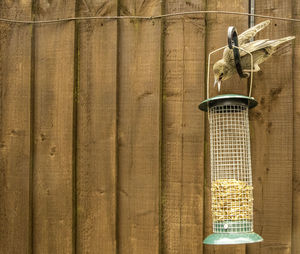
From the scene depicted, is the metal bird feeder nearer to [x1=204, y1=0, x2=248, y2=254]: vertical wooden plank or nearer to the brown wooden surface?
[x1=204, y1=0, x2=248, y2=254]: vertical wooden plank

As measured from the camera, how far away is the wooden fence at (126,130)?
1988 millimetres

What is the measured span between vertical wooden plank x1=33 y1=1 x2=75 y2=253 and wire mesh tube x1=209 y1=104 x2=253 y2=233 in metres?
0.84

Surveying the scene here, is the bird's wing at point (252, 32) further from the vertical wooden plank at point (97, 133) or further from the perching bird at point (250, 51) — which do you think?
the vertical wooden plank at point (97, 133)

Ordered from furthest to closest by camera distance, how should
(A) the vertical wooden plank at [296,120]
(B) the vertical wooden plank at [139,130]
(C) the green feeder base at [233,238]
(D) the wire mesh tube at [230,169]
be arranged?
(B) the vertical wooden plank at [139,130], (A) the vertical wooden plank at [296,120], (D) the wire mesh tube at [230,169], (C) the green feeder base at [233,238]

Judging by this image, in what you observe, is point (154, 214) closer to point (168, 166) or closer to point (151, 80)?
point (168, 166)

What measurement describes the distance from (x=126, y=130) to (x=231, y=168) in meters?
0.63

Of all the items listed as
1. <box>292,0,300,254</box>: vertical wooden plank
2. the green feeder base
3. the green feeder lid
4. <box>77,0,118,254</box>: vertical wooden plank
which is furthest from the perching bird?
the green feeder base

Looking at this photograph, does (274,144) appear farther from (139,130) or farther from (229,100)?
(139,130)

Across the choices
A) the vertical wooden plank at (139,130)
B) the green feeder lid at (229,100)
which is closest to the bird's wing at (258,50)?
the green feeder lid at (229,100)

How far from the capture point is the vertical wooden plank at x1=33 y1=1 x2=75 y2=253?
2141 millimetres

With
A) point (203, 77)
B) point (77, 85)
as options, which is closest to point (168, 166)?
point (203, 77)

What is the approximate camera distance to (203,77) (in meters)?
2.05

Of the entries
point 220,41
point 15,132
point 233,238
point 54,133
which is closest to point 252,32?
point 220,41

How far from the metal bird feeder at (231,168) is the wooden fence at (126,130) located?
0.34 ft
